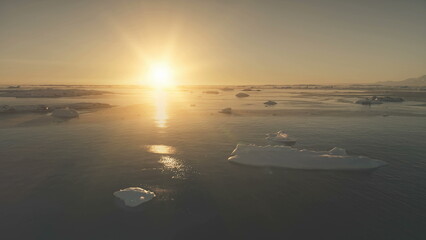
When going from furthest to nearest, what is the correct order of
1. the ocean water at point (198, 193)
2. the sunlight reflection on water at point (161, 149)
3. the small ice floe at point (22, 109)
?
1. the small ice floe at point (22, 109)
2. the sunlight reflection on water at point (161, 149)
3. the ocean water at point (198, 193)

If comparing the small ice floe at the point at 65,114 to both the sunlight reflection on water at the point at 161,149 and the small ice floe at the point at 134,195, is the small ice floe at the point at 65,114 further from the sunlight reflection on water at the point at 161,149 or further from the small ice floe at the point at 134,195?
Answer: the small ice floe at the point at 134,195

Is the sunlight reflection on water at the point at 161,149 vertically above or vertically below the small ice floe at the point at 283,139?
below

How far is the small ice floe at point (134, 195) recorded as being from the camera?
9673 mm

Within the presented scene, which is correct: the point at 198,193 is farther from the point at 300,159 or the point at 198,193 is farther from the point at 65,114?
the point at 65,114

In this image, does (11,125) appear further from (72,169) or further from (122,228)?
(122,228)

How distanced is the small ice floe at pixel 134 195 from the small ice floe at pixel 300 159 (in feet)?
19.3

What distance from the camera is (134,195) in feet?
33.1

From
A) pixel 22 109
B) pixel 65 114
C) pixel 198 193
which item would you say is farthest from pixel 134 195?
pixel 22 109

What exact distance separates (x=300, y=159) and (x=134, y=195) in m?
9.27

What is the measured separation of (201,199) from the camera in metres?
10.1

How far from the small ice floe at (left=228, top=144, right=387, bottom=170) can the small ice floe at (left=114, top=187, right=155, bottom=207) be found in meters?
5.90

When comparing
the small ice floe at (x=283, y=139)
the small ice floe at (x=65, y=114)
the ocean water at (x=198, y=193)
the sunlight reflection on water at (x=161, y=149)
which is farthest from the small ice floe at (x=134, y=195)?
the small ice floe at (x=65, y=114)

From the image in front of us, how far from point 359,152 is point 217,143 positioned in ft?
32.1

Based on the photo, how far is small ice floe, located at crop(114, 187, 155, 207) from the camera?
9673 mm
